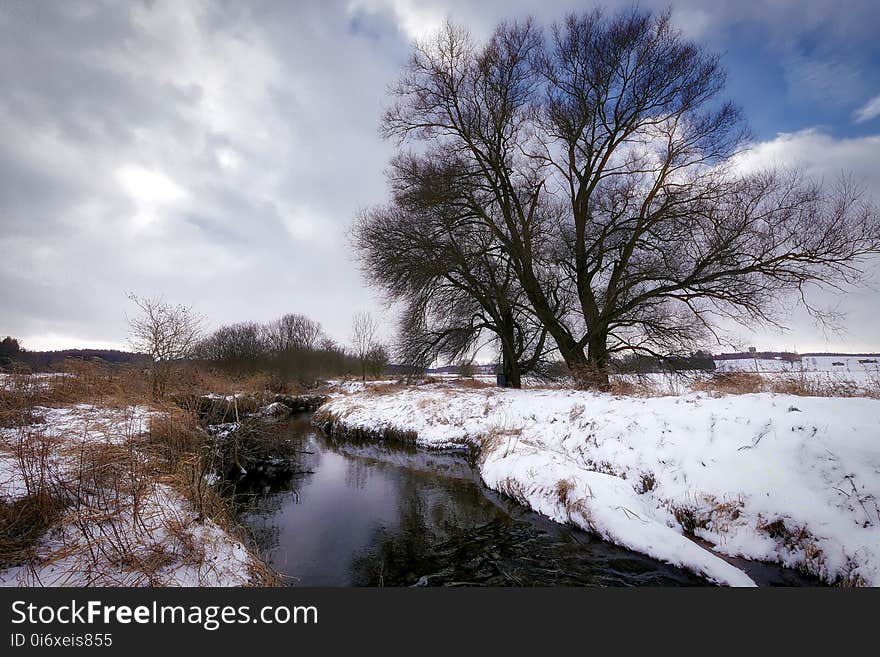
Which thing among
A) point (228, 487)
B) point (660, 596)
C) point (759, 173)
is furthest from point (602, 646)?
point (759, 173)

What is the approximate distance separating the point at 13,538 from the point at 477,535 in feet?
15.7

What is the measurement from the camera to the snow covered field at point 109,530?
2910 mm

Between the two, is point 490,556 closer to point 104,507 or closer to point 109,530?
point 109,530

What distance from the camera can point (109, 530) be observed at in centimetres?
342

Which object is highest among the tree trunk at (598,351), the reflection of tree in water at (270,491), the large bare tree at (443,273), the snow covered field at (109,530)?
Result: the large bare tree at (443,273)

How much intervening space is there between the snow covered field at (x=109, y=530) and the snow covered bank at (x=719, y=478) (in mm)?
4543

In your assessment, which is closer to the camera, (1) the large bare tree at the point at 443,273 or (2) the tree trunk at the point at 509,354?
(1) the large bare tree at the point at 443,273

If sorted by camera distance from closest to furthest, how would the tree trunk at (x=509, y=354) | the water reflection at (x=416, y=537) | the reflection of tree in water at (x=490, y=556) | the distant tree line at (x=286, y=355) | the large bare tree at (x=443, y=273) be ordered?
the reflection of tree in water at (x=490, y=556) → the water reflection at (x=416, y=537) → the large bare tree at (x=443, y=273) → the tree trunk at (x=509, y=354) → the distant tree line at (x=286, y=355)

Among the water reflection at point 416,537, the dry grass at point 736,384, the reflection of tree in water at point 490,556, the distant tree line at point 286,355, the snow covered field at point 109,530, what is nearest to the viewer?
the snow covered field at point 109,530

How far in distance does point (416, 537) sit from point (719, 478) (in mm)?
4100

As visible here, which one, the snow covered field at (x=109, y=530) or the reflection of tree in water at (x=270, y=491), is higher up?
the snow covered field at (x=109, y=530)

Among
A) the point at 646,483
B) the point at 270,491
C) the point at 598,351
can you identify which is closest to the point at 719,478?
the point at 646,483

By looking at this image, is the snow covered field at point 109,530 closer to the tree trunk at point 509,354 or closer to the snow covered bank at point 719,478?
the snow covered bank at point 719,478

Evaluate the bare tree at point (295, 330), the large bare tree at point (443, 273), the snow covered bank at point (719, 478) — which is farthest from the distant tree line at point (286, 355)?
the snow covered bank at point (719, 478)
